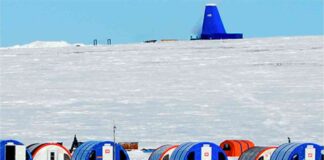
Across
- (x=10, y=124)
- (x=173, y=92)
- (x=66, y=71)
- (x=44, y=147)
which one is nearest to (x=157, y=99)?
(x=173, y=92)

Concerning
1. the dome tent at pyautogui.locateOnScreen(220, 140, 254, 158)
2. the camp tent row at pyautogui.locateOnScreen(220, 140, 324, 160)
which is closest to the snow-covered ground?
the dome tent at pyautogui.locateOnScreen(220, 140, 254, 158)

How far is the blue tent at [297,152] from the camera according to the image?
57.4 feet

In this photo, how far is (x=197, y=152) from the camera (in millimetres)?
18031

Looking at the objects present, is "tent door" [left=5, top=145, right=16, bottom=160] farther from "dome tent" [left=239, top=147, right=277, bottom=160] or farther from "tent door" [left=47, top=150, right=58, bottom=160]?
"dome tent" [left=239, top=147, right=277, bottom=160]

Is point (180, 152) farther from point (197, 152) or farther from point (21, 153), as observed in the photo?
point (21, 153)

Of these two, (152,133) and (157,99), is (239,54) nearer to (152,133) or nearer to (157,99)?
(157,99)

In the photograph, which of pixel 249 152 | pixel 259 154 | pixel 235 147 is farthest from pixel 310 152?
pixel 235 147

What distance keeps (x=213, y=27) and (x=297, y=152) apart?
3614 centimetres

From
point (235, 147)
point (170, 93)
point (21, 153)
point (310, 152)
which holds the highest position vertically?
point (170, 93)

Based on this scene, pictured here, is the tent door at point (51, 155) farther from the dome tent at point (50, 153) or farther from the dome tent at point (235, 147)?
the dome tent at point (235, 147)

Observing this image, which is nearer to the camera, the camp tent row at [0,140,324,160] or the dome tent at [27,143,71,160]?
the camp tent row at [0,140,324,160]

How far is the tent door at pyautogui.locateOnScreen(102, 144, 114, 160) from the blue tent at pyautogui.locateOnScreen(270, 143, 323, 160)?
2.40 m

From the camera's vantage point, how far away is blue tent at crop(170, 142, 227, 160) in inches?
701

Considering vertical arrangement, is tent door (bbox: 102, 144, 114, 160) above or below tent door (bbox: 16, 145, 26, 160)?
below
